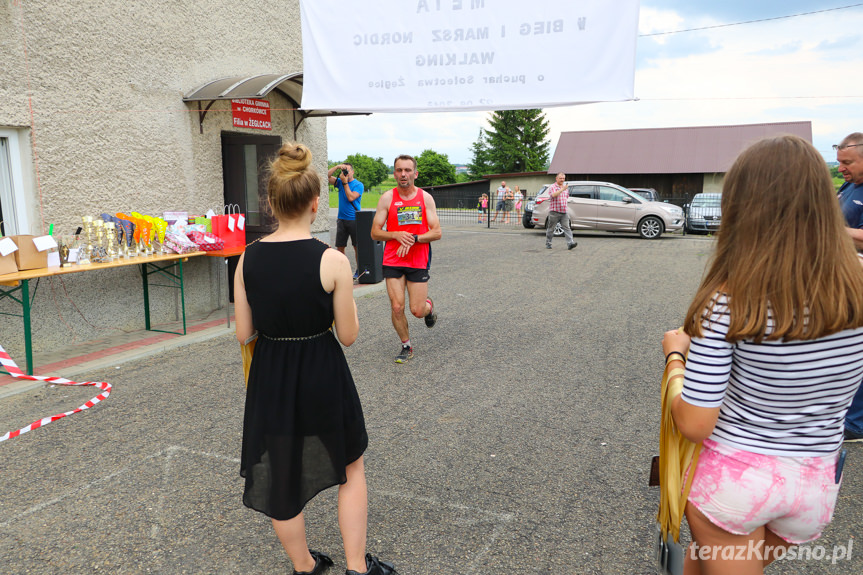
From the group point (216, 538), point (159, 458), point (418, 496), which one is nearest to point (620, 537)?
point (418, 496)

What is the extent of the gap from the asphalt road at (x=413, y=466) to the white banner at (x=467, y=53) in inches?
93.7

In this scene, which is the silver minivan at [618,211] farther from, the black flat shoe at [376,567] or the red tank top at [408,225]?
the black flat shoe at [376,567]

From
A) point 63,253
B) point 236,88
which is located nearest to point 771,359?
point 63,253

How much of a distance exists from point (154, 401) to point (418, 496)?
8.71 feet

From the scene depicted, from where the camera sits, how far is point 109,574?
8.90 ft

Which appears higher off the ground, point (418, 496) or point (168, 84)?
point (168, 84)

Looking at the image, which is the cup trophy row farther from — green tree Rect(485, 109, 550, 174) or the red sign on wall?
green tree Rect(485, 109, 550, 174)

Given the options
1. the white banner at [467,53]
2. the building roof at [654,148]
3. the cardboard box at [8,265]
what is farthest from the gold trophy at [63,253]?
the building roof at [654,148]

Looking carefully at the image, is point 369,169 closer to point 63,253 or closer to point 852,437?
point 63,253

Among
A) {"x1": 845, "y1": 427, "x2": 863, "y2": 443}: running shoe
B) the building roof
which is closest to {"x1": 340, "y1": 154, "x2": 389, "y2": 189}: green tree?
the building roof

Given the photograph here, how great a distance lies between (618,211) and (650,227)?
3.71 feet

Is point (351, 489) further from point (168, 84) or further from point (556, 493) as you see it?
point (168, 84)

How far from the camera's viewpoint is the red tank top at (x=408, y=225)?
5816 mm

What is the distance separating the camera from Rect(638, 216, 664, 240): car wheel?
19.3 m
